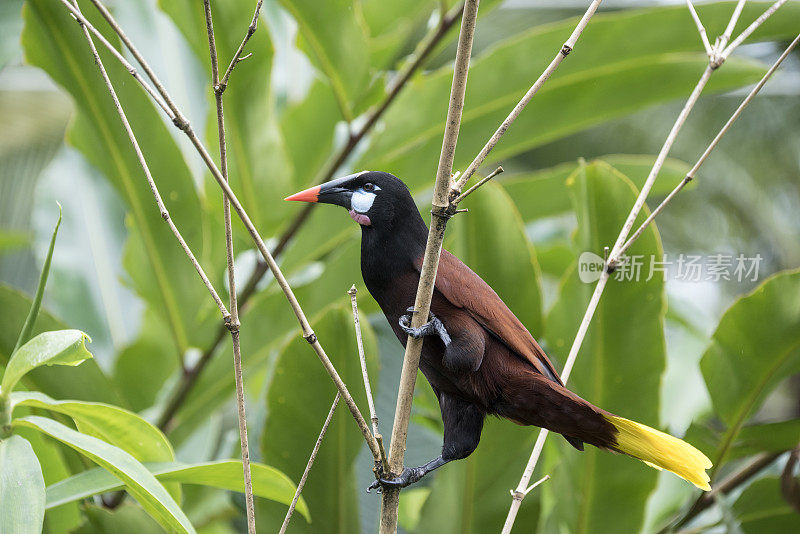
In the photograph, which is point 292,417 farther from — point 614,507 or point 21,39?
point 21,39

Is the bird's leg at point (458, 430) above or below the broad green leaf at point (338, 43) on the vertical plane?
below

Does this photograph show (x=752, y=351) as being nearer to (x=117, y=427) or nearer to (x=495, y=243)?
(x=495, y=243)

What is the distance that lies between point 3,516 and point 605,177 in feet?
1.81

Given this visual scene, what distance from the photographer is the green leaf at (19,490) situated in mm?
490

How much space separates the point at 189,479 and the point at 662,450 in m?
0.39

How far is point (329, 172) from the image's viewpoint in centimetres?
87

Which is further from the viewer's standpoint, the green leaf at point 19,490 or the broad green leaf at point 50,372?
the broad green leaf at point 50,372

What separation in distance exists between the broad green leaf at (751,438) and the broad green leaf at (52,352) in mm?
634

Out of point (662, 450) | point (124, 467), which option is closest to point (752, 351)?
point (662, 450)

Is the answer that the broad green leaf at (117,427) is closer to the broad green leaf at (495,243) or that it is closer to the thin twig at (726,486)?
the broad green leaf at (495,243)

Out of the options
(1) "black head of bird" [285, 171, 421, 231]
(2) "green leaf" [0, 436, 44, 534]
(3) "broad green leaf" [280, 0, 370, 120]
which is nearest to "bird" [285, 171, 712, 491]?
(1) "black head of bird" [285, 171, 421, 231]

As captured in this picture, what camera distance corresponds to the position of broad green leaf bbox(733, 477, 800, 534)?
2.90 ft

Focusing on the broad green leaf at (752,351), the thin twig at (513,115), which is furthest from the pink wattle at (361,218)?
the broad green leaf at (752,351)

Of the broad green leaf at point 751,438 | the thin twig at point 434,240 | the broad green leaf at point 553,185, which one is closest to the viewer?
the thin twig at point 434,240
